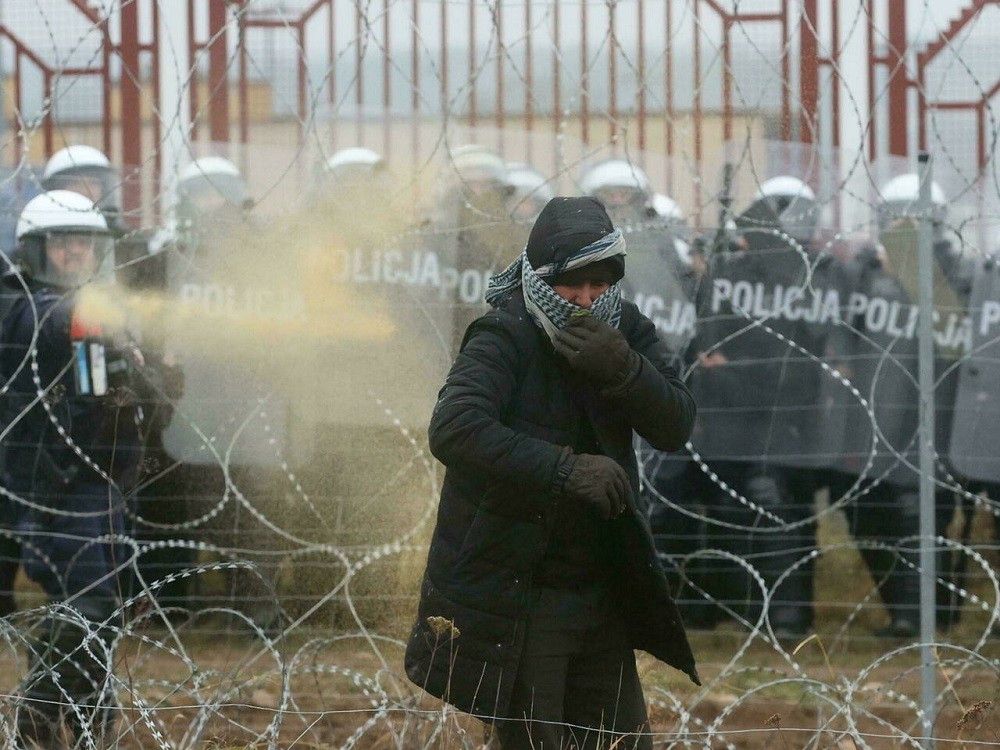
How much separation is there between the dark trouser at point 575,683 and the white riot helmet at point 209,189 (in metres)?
2.57

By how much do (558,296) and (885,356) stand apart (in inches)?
113

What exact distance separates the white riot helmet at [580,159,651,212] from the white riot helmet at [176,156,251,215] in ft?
4.17

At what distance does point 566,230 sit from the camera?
2936 mm

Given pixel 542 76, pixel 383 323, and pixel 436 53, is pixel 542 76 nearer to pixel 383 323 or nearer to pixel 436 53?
pixel 436 53

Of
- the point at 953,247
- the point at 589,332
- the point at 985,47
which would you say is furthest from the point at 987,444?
the point at 589,332

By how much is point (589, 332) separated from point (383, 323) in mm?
2242

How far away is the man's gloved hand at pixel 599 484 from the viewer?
2805 mm

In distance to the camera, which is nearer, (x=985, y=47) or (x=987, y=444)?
(x=987, y=444)

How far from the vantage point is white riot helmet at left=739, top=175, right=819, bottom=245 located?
521cm

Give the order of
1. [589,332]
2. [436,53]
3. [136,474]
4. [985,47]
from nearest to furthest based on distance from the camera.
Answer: [589,332]
[136,474]
[985,47]
[436,53]

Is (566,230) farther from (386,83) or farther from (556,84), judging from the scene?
(386,83)

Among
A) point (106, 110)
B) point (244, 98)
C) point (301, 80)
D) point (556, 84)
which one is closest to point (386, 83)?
point (301, 80)

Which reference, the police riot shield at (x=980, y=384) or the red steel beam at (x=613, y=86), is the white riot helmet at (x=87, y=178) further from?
the police riot shield at (x=980, y=384)

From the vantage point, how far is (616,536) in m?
3.03
